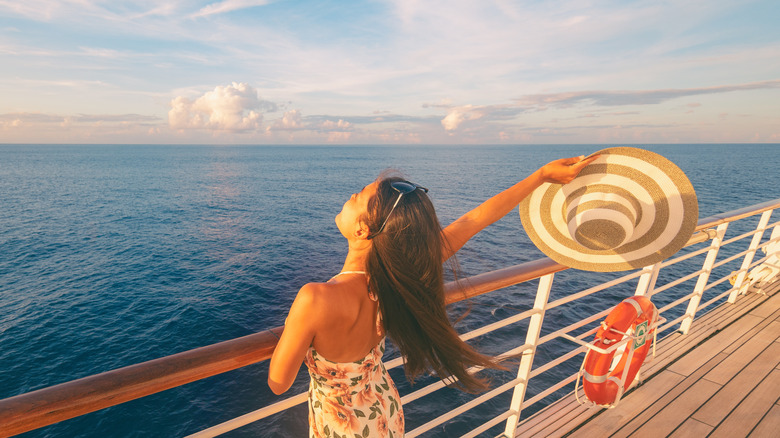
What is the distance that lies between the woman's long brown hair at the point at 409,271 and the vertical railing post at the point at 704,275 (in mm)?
3102

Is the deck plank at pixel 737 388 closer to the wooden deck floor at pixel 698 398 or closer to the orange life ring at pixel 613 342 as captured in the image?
the wooden deck floor at pixel 698 398

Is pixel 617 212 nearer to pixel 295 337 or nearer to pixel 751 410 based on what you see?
pixel 295 337

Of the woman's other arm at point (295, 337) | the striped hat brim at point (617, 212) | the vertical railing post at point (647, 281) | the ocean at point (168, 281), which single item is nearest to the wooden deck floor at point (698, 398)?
the vertical railing post at point (647, 281)

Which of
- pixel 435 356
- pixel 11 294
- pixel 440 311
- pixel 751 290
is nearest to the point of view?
pixel 440 311

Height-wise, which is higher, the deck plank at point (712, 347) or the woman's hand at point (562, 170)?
the woman's hand at point (562, 170)

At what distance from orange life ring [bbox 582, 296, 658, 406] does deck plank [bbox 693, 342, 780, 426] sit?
698 millimetres

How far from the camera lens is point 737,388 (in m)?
3.15

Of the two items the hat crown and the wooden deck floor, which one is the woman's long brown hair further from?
the wooden deck floor

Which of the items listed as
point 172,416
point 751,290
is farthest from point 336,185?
point 751,290

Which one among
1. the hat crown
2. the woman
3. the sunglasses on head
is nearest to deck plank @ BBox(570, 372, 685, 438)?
the hat crown

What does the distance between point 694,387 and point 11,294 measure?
3169 cm

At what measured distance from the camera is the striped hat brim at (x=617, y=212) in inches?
63.3

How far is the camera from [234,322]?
19.0 m

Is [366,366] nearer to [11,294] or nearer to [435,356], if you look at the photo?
[435,356]
